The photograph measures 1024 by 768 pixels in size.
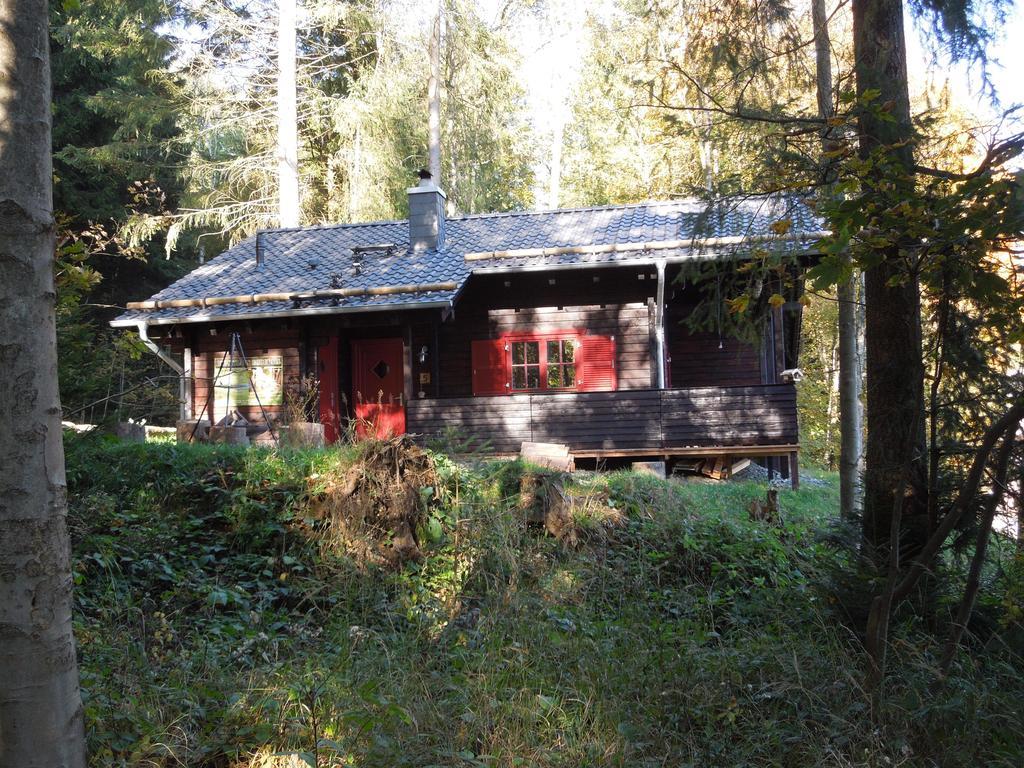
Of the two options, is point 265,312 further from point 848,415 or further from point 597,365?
point 848,415

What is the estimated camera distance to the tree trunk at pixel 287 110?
1981 centimetres

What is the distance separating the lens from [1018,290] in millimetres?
4203

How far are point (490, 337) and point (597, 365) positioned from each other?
2004 mm

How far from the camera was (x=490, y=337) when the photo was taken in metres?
15.6

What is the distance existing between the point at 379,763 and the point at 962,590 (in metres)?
3.52

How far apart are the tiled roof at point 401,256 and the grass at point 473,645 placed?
6.20 metres

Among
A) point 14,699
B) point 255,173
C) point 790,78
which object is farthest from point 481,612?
point 255,173

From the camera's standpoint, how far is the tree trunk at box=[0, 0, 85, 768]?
262 cm

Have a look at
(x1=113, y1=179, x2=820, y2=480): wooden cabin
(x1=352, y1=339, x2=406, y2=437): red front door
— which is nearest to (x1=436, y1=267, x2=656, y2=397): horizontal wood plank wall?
(x1=113, y1=179, x2=820, y2=480): wooden cabin

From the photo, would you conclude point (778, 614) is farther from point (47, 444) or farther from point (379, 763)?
point (47, 444)

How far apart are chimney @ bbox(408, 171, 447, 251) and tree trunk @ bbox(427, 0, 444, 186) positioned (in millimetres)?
4925

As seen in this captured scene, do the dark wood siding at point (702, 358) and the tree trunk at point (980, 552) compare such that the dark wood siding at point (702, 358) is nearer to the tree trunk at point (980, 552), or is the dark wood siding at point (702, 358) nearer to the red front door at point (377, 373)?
the red front door at point (377, 373)

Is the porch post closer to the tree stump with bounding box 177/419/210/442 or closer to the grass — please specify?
the grass

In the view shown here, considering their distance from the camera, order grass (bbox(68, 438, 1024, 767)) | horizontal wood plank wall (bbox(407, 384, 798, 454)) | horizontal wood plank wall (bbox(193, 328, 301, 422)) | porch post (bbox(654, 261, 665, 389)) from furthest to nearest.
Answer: horizontal wood plank wall (bbox(193, 328, 301, 422))
porch post (bbox(654, 261, 665, 389))
horizontal wood plank wall (bbox(407, 384, 798, 454))
grass (bbox(68, 438, 1024, 767))
